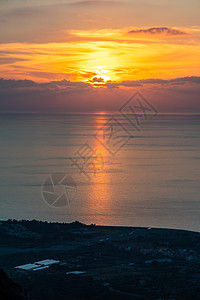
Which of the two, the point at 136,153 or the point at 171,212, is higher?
the point at 136,153

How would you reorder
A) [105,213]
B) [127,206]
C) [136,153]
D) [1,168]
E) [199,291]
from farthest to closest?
[136,153]
[1,168]
[127,206]
[105,213]
[199,291]

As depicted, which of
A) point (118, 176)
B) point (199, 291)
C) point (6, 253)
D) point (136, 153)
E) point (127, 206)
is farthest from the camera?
point (136, 153)

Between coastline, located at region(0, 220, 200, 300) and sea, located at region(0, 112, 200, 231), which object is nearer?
coastline, located at region(0, 220, 200, 300)

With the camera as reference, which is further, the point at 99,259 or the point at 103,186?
the point at 103,186

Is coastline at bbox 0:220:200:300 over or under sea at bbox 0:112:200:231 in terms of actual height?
under

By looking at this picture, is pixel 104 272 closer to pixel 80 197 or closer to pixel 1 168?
pixel 80 197

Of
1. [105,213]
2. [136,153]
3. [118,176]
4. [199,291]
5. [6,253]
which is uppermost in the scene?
[136,153]

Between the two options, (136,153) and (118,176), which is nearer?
(118,176)

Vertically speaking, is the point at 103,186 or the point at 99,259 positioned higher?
the point at 103,186

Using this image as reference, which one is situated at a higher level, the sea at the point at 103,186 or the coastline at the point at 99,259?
the sea at the point at 103,186

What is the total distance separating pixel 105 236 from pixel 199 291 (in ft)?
39.3

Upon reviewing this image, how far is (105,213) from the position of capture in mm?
43188

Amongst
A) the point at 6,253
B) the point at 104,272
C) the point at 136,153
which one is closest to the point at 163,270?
the point at 104,272

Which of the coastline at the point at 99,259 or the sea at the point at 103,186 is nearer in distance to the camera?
the coastline at the point at 99,259
